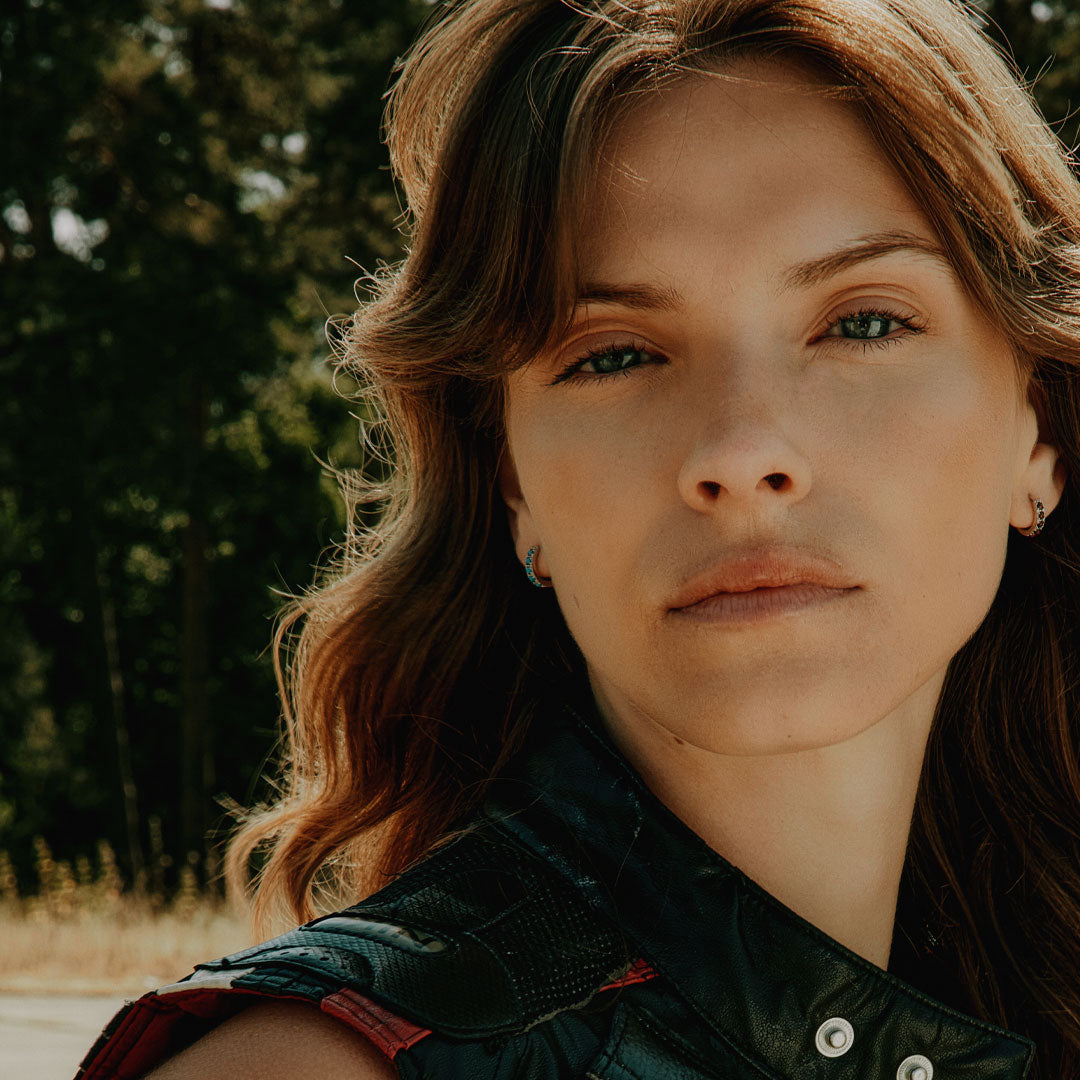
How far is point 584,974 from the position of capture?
1.44 m

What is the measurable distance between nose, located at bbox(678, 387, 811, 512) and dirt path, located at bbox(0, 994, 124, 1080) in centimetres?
441

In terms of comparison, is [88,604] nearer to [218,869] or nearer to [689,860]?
[218,869]

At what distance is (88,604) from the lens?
55.5ft

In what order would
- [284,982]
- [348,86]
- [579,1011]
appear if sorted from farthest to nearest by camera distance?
[348,86], [579,1011], [284,982]

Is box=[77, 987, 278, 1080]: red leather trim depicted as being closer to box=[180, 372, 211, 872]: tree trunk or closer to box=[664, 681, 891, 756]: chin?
box=[664, 681, 891, 756]: chin

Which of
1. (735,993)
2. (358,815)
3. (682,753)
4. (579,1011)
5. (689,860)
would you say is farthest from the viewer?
(358,815)

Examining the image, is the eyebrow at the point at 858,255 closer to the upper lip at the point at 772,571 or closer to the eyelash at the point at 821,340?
the eyelash at the point at 821,340

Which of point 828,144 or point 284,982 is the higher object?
point 828,144

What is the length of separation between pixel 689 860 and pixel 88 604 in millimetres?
16361

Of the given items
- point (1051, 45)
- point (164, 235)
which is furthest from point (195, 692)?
point (1051, 45)

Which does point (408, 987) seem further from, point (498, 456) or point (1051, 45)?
point (1051, 45)

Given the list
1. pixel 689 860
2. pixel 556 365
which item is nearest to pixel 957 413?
pixel 556 365

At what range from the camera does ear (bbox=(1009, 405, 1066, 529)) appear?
6.30ft

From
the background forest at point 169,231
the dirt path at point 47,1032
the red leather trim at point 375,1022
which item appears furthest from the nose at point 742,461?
the background forest at point 169,231
